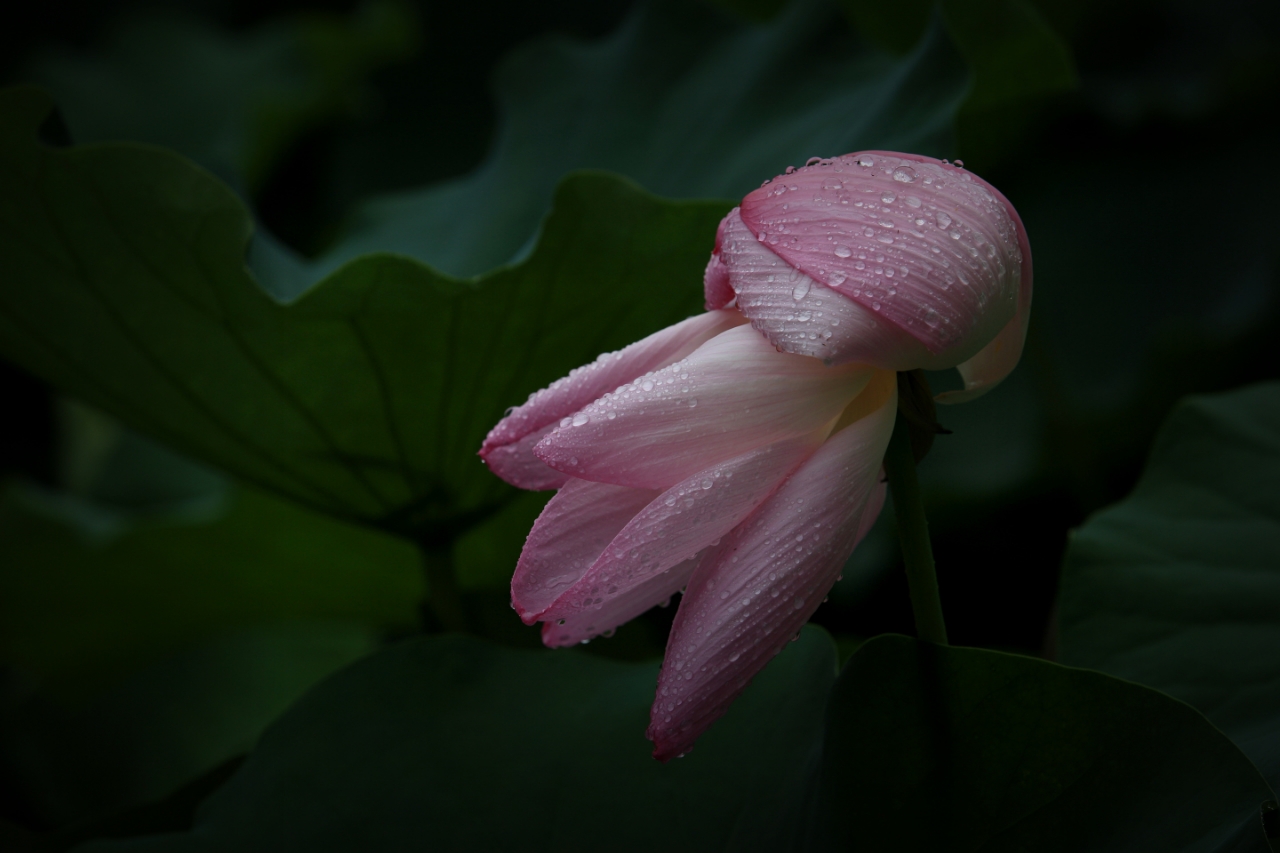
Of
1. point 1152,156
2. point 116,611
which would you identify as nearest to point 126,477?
point 116,611

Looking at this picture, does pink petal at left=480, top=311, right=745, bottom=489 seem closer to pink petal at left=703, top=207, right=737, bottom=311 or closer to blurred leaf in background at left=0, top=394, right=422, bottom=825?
pink petal at left=703, top=207, right=737, bottom=311

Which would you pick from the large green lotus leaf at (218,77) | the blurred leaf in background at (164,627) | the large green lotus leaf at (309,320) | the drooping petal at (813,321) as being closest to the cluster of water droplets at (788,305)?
the drooping petal at (813,321)

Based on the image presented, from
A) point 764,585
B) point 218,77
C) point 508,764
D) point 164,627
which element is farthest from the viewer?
point 218,77

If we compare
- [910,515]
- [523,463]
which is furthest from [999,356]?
[523,463]

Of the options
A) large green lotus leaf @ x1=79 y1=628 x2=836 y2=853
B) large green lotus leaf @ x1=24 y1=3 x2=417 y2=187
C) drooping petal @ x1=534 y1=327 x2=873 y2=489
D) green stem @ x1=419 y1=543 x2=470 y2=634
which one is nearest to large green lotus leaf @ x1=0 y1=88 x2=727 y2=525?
green stem @ x1=419 y1=543 x2=470 y2=634

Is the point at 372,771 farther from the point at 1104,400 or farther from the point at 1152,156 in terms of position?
the point at 1152,156

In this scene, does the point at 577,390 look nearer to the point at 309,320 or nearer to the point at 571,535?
the point at 571,535

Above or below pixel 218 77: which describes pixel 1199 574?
below
